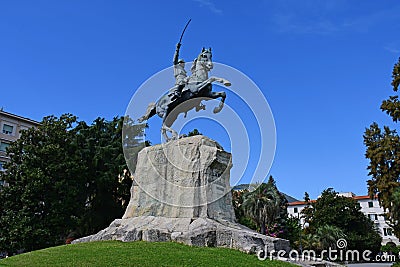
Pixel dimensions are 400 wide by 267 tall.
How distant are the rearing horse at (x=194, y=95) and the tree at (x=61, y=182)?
42.7 ft

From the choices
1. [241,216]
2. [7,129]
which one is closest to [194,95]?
[241,216]

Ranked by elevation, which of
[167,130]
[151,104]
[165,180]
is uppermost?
[151,104]

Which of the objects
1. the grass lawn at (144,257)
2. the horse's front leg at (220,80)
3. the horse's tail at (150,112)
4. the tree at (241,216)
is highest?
the horse's front leg at (220,80)

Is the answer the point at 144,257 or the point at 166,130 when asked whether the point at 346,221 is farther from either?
the point at 144,257

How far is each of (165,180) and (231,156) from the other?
10.9ft

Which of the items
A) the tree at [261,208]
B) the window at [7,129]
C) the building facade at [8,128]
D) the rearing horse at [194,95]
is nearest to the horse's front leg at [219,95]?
the rearing horse at [194,95]

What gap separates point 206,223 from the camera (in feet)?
51.1

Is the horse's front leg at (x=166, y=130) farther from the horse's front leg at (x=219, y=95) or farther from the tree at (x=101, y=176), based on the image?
the tree at (x=101, y=176)

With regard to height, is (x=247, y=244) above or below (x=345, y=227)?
below

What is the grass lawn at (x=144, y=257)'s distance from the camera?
38.1 feet

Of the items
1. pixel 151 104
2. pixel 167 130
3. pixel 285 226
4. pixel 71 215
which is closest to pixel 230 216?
pixel 167 130

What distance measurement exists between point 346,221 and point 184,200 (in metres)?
→ 40.5

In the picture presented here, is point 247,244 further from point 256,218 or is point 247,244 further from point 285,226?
point 285,226

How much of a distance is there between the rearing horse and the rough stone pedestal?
164 centimetres
